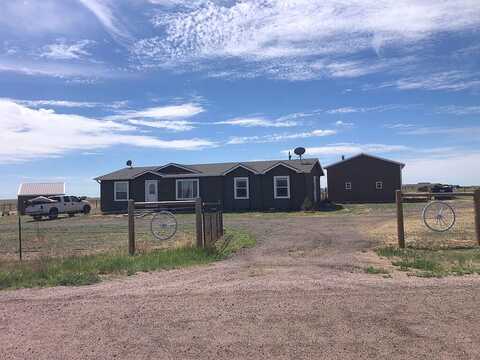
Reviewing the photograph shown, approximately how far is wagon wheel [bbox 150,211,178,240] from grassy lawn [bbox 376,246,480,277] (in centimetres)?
702

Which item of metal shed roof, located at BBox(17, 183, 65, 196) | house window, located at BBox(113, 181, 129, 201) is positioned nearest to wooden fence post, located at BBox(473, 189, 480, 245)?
house window, located at BBox(113, 181, 129, 201)

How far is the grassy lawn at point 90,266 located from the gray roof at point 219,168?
Answer: 24278mm

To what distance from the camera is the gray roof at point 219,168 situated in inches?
1430

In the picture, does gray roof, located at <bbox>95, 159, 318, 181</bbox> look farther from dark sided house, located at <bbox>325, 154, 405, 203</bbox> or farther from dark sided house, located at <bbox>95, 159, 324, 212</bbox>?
dark sided house, located at <bbox>325, 154, 405, 203</bbox>

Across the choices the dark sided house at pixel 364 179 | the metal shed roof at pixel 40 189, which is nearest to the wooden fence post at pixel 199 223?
the dark sided house at pixel 364 179

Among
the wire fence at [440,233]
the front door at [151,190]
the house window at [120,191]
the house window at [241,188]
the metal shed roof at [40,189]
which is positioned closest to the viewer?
the wire fence at [440,233]

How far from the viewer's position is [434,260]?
1019 centimetres

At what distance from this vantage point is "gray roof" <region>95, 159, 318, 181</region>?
36.3m

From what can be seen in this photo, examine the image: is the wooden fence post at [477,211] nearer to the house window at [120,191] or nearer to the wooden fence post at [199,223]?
the wooden fence post at [199,223]

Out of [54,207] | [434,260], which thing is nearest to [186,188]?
[54,207]

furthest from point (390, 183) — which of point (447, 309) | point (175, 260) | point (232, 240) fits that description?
point (447, 309)

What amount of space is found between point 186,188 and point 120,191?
5546mm

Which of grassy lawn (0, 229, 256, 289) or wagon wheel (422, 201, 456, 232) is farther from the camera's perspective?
wagon wheel (422, 201, 456, 232)

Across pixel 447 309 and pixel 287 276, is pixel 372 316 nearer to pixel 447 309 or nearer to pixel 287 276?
pixel 447 309
